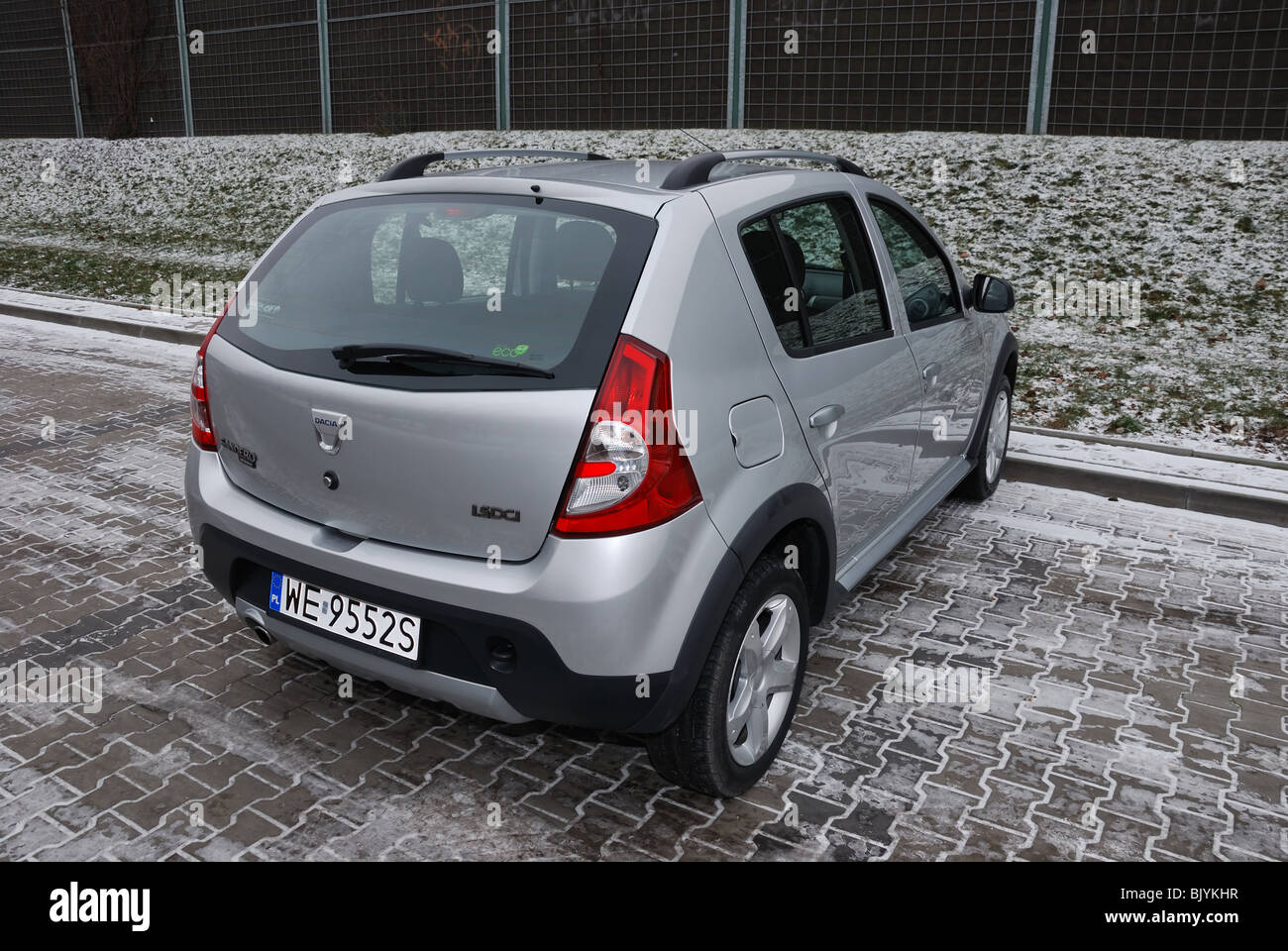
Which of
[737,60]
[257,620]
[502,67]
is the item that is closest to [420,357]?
[257,620]

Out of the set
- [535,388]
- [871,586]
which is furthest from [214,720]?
[871,586]

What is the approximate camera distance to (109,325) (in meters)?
10.7

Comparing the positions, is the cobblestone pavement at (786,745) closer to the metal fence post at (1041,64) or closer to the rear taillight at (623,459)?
the rear taillight at (623,459)

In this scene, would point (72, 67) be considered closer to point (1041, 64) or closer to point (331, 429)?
point (1041, 64)

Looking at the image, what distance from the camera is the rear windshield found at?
2.70 m

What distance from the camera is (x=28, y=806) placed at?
304 centimetres

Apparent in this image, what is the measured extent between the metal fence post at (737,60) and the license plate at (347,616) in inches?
487

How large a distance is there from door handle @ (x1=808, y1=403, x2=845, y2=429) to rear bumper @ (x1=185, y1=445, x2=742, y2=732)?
0.68 m

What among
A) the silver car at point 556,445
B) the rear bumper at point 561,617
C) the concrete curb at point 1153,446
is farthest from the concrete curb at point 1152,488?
the rear bumper at point 561,617

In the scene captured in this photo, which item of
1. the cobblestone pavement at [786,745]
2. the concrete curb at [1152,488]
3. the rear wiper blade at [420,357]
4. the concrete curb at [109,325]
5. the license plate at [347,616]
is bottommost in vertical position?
the cobblestone pavement at [786,745]

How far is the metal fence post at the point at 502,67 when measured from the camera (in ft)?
51.8

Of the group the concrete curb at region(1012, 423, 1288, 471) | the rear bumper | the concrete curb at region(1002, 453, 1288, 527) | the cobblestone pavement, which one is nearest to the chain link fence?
the concrete curb at region(1012, 423, 1288, 471)

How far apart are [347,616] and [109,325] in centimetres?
926

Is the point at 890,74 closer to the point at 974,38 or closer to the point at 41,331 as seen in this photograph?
the point at 974,38
